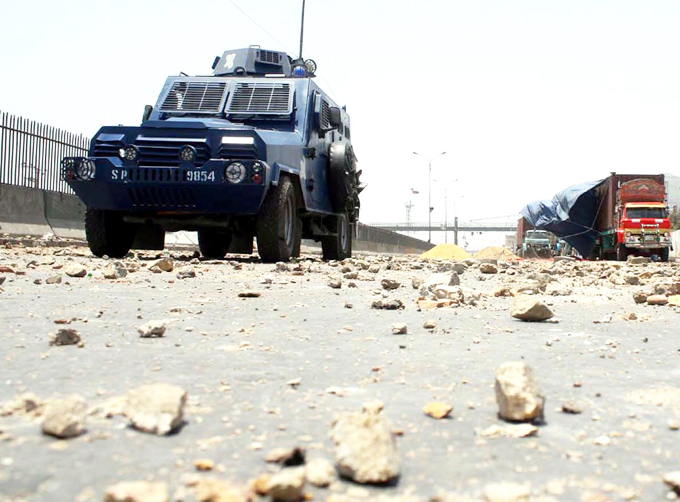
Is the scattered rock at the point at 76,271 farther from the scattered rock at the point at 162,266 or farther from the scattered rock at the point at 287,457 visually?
the scattered rock at the point at 287,457

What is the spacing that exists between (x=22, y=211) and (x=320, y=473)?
12.9 meters

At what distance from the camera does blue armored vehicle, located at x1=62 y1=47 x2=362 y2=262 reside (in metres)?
9.12

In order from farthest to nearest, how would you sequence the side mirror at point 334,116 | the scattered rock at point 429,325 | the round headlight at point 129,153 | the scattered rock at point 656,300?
the side mirror at point 334,116 → the round headlight at point 129,153 → the scattered rock at point 656,300 → the scattered rock at point 429,325

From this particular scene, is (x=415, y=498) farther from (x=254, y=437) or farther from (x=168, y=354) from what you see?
(x=168, y=354)

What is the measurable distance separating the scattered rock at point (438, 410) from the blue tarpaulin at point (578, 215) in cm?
2872

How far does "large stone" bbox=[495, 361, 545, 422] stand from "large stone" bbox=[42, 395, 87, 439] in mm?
1055

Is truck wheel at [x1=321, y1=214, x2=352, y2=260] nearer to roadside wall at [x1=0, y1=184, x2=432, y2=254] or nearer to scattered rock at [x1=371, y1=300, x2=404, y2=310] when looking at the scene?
roadside wall at [x1=0, y1=184, x2=432, y2=254]

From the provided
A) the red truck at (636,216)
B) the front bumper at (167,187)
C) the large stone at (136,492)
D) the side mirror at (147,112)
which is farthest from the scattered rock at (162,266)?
the red truck at (636,216)

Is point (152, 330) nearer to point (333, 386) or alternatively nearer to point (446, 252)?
point (333, 386)

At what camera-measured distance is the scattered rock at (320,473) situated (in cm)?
155

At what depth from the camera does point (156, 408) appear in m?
1.89

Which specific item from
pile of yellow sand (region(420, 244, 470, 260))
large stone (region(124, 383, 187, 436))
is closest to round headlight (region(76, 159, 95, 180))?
large stone (region(124, 383, 187, 436))

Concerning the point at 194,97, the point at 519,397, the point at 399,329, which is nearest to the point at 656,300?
the point at 399,329

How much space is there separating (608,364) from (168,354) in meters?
1.66
